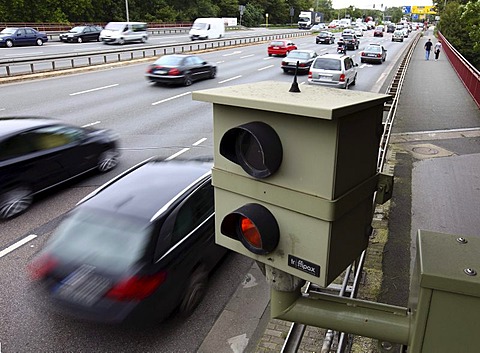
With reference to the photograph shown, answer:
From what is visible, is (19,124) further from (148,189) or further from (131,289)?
(131,289)

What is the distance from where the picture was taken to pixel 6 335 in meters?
4.75

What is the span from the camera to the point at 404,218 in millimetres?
7109

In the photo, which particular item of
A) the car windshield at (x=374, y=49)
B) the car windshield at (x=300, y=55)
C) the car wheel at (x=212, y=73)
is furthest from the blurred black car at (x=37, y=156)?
the car windshield at (x=374, y=49)

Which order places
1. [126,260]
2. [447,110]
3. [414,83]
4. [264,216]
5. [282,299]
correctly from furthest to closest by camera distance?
[414,83] < [447,110] < [126,260] < [282,299] < [264,216]

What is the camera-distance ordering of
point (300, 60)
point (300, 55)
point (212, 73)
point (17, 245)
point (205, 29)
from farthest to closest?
point (205, 29) → point (300, 55) → point (300, 60) → point (212, 73) → point (17, 245)

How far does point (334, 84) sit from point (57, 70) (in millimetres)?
15124

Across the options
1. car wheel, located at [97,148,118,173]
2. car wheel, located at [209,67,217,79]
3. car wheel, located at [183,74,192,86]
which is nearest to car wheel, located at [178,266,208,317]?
car wheel, located at [97,148,118,173]

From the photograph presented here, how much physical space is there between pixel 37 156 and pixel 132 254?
4461mm

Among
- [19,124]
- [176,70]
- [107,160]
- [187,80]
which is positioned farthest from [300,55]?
[19,124]

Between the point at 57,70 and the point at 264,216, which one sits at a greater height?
the point at 264,216

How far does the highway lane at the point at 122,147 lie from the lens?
478cm

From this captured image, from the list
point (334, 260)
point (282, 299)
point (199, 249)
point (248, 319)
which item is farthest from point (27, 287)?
point (334, 260)

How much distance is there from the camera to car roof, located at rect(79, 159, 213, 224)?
194 inches

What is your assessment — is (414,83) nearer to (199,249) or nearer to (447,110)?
(447,110)
